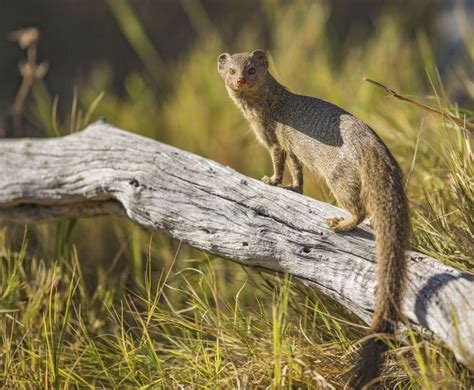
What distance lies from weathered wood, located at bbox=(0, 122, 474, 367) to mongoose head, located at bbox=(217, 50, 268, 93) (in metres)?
0.28

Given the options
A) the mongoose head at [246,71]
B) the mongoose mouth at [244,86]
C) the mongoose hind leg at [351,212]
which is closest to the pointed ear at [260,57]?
the mongoose head at [246,71]

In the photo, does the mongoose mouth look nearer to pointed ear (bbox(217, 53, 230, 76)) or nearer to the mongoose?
the mongoose

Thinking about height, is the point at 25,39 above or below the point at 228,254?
above

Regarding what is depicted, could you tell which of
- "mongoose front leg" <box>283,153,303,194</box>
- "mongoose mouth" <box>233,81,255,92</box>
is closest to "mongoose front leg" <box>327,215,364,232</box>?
"mongoose front leg" <box>283,153,303,194</box>

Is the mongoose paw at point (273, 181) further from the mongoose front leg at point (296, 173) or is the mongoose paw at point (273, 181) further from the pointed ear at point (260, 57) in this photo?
the pointed ear at point (260, 57)

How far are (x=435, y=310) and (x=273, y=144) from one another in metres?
0.92

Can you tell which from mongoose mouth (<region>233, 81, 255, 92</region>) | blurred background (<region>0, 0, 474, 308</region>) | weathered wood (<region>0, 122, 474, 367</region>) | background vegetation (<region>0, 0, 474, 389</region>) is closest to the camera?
weathered wood (<region>0, 122, 474, 367</region>)

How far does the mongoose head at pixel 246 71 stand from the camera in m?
2.55

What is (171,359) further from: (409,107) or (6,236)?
(409,107)

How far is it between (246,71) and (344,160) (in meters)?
0.55

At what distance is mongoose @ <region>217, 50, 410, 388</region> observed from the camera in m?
1.94

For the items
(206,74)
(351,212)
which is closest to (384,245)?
(351,212)

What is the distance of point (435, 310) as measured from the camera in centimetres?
195

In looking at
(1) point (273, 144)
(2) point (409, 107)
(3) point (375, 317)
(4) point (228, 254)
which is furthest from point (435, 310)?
(2) point (409, 107)
